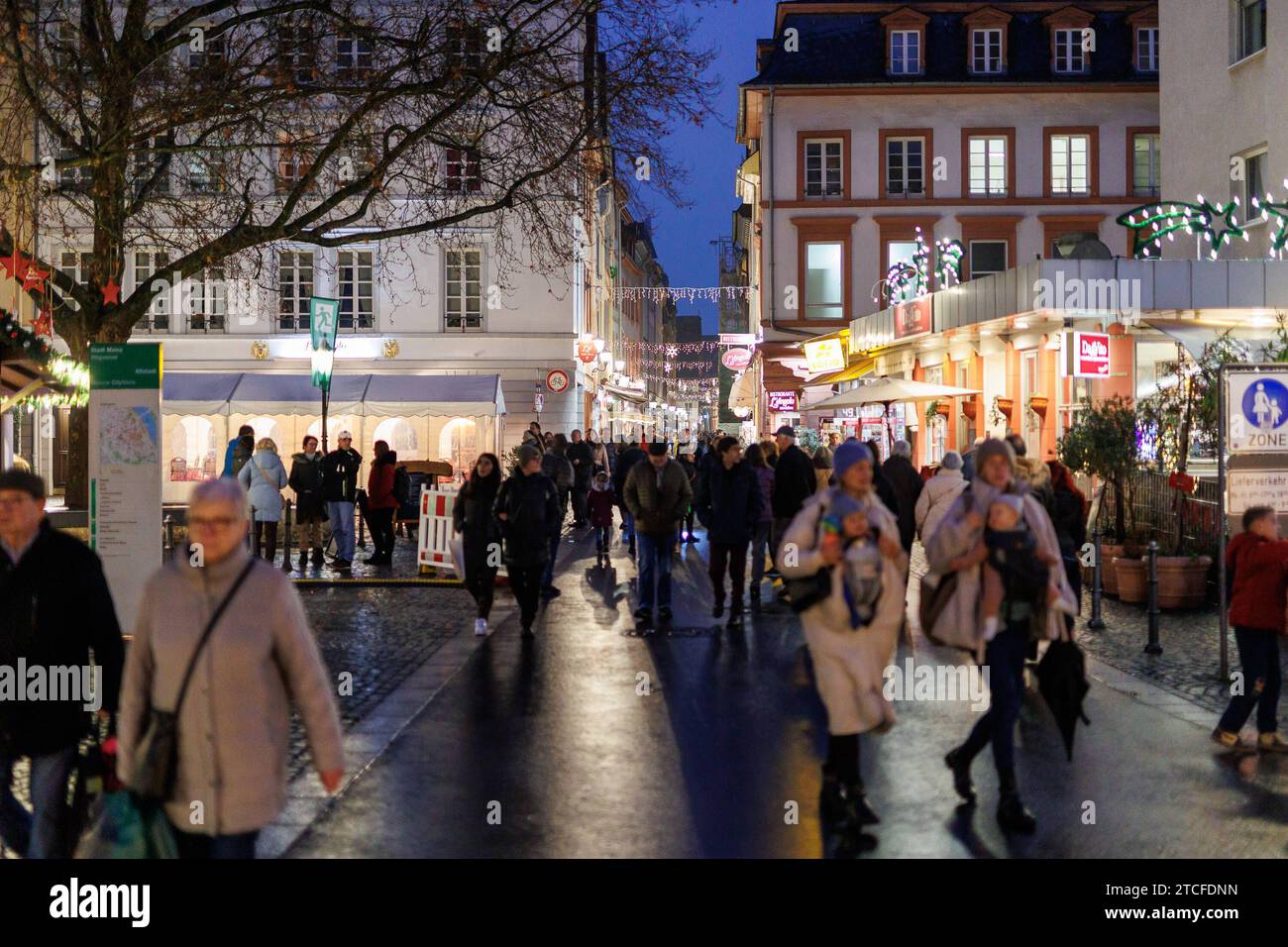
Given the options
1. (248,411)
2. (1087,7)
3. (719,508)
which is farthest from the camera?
(1087,7)

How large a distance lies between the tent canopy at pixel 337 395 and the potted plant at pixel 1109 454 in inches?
847

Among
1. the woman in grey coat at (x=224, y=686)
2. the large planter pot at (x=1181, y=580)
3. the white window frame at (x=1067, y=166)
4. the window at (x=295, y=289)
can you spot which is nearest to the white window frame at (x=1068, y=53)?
the white window frame at (x=1067, y=166)

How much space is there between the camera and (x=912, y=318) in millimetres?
29438

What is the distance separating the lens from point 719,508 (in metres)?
14.7

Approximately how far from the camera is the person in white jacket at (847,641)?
6852mm

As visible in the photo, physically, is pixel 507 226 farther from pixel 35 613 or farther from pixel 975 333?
pixel 35 613

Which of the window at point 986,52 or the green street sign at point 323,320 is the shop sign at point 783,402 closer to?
the window at point 986,52

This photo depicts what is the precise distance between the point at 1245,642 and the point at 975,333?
750 inches

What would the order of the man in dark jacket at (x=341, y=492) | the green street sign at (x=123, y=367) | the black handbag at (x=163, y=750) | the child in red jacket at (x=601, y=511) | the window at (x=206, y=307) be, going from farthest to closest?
the window at (x=206, y=307) < the child in red jacket at (x=601, y=511) < the man in dark jacket at (x=341, y=492) < the green street sign at (x=123, y=367) < the black handbag at (x=163, y=750)

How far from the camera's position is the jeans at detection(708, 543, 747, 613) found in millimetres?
14672

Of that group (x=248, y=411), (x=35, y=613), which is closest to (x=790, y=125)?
(x=248, y=411)

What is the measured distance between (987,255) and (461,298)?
17266 millimetres

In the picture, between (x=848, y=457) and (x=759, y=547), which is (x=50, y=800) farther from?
(x=759, y=547)

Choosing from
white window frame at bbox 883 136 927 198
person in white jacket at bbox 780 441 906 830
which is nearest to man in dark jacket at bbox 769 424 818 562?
person in white jacket at bbox 780 441 906 830
